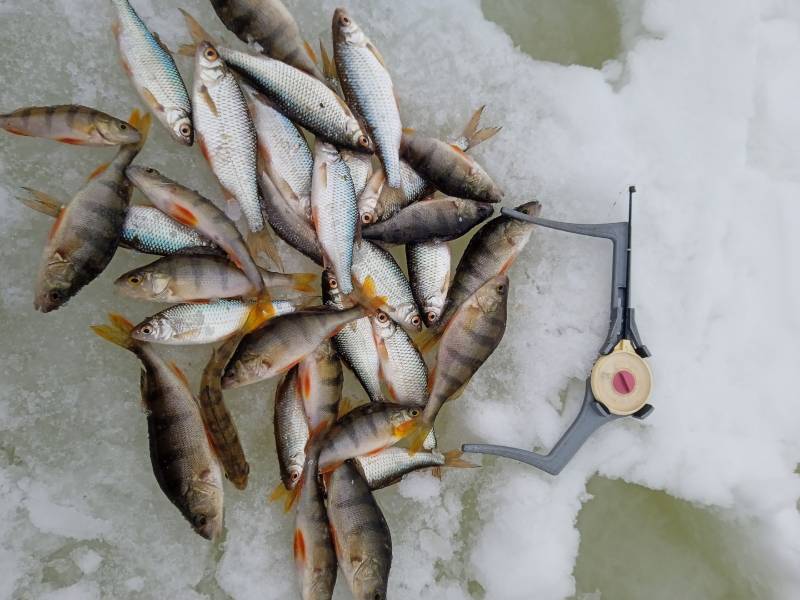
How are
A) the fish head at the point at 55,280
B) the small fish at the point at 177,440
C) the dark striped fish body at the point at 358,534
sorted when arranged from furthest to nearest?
the dark striped fish body at the point at 358,534, the small fish at the point at 177,440, the fish head at the point at 55,280

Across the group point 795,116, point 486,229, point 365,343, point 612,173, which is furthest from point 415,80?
point 795,116

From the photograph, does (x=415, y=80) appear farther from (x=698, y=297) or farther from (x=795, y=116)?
(x=795, y=116)

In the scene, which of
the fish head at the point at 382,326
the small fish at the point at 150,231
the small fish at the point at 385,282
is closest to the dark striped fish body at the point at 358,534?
the fish head at the point at 382,326

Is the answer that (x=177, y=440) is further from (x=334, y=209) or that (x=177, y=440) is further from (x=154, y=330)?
(x=334, y=209)

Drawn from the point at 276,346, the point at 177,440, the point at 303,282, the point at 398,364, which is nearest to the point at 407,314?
the point at 398,364

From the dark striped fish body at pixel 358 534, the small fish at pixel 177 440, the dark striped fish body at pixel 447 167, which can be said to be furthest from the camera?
the dark striped fish body at pixel 447 167

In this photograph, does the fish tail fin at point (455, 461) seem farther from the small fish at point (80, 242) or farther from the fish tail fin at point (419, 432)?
the small fish at point (80, 242)

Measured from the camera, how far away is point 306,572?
2914mm

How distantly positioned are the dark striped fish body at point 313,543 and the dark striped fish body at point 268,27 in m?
1.77

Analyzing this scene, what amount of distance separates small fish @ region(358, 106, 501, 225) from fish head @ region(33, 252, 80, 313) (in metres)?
1.27

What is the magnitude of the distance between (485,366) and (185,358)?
1.46 m

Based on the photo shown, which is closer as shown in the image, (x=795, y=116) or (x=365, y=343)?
(x=365, y=343)

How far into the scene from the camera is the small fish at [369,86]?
9.48ft

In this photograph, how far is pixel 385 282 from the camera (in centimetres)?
304
